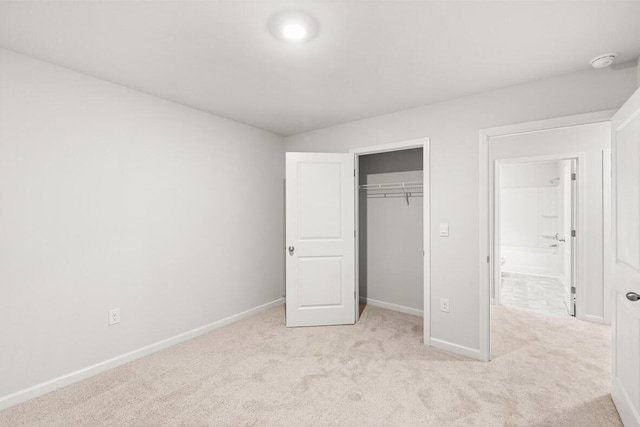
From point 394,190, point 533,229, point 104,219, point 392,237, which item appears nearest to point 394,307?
point 392,237

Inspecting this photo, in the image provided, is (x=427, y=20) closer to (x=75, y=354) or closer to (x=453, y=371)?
(x=453, y=371)

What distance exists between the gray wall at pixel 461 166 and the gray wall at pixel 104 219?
7.27ft

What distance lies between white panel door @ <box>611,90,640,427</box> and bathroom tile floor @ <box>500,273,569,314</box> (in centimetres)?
240

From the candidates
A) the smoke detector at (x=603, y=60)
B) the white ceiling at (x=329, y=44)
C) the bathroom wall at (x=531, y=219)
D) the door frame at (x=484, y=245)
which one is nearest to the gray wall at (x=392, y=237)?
the door frame at (x=484, y=245)

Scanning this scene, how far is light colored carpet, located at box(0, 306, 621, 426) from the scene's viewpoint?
1.88 m

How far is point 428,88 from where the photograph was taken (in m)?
2.58

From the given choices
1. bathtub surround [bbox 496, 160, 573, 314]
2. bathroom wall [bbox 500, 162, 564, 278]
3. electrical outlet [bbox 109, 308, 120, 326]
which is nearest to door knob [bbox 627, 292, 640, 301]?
electrical outlet [bbox 109, 308, 120, 326]

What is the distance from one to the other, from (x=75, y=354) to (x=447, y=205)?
11.2ft

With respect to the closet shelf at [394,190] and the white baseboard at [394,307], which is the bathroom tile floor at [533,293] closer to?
the white baseboard at [394,307]

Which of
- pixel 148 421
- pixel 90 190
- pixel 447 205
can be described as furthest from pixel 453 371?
pixel 90 190

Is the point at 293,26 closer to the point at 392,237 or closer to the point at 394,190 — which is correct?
the point at 394,190


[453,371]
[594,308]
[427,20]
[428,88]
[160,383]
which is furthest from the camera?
[594,308]

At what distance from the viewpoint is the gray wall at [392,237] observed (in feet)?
12.6

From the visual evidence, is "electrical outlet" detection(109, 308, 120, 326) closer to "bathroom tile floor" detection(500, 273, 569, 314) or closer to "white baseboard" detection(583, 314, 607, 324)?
"bathroom tile floor" detection(500, 273, 569, 314)
